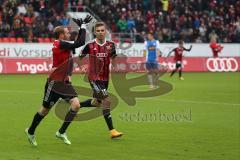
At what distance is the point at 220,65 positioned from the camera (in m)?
39.3

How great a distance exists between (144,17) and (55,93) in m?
31.5

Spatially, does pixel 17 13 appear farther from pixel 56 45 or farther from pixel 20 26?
pixel 56 45

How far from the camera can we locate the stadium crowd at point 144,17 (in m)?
36.3

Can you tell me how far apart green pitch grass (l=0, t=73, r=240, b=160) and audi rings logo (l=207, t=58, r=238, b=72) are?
54.3 ft

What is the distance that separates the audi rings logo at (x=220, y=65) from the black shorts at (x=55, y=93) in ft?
92.5

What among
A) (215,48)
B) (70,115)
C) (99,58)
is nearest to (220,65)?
(215,48)

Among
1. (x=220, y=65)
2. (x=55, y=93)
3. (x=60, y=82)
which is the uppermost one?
(x=60, y=82)

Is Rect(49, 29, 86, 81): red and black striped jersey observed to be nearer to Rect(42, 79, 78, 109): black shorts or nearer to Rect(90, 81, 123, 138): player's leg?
Rect(42, 79, 78, 109): black shorts

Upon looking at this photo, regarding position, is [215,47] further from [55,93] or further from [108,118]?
[55,93]

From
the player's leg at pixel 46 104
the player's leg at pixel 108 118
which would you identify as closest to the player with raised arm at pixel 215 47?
the player's leg at pixel 108 118

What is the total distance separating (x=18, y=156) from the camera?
406 inches

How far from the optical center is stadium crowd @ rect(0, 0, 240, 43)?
3634cm

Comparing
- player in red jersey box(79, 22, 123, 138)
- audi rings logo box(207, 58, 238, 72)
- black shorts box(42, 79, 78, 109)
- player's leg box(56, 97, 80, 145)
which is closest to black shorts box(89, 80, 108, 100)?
player in red jersey box(79, 22, 123, 138)

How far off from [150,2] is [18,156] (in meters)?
34.6
